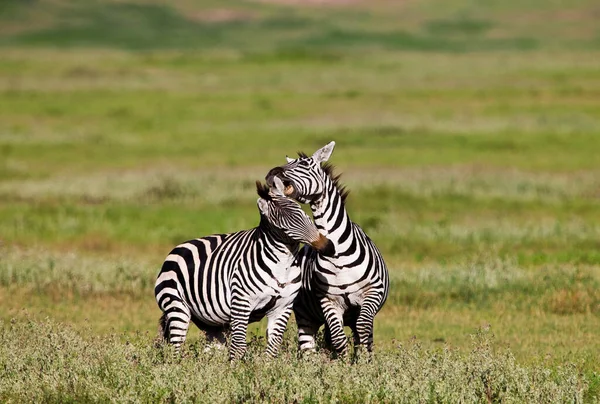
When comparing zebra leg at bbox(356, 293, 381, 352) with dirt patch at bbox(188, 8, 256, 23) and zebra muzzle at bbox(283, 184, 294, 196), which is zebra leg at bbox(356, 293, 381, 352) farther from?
dirt patch at bbox(188, 8, 256, 23)

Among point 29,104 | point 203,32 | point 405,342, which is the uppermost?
point 405,342

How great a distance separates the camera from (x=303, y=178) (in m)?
10.3

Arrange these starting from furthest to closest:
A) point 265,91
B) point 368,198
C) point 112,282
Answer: point 265,91 → point 368,198 → point 112,282

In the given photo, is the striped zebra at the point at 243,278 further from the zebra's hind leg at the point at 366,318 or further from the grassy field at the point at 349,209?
the zebra's hind leg at the point at 366,318

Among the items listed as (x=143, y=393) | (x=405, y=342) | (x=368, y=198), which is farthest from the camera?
(x=368, y=198)

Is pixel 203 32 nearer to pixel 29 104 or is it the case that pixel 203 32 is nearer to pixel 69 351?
pixel 29 104

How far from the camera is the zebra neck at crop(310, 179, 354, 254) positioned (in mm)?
10484

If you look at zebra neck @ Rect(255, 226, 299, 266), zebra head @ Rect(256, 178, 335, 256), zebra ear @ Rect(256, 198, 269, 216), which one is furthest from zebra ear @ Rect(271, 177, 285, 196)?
zebra neck @ Rect(255, 226, 299, 266)

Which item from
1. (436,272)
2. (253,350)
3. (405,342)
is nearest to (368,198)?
(436,272)

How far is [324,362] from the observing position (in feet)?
34.6

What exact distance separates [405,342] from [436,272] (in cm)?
406

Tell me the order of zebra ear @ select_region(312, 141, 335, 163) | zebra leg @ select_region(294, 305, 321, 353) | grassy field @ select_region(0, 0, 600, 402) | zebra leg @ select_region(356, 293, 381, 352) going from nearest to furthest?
grassy field @ select_region(0, 0, 600, 402)
zebra leg @ select_region(356, 293, 381, 352)
zebra ear @ select_region(312, 141, 335, 163)
zebra leg @ select_region(294, 305, 321, 353)

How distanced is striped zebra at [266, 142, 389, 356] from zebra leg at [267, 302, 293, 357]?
15.2 inches

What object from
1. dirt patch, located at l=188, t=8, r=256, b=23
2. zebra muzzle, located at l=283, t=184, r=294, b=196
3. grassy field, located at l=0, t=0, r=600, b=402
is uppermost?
zebra muzzle, located at l=283, t=184, r=294, b=196
